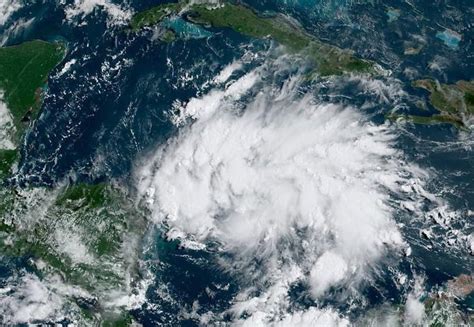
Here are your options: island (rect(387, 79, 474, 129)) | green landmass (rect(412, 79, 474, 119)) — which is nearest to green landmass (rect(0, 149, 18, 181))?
island (rect(387, 79, 474, 129))

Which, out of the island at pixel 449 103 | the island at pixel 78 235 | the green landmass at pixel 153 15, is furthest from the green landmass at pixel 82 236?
the island at pixel 449 103

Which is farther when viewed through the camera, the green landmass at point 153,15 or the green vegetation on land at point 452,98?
the green landmass at point 153,15

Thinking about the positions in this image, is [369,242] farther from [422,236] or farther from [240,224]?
[240,224]

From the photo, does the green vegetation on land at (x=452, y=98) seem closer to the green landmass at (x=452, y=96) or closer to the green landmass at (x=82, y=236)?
the green landmass at (x=452, y=96)

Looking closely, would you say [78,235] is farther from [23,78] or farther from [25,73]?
[25,73]

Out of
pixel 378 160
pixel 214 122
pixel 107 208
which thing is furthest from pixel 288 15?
pixel 107 208

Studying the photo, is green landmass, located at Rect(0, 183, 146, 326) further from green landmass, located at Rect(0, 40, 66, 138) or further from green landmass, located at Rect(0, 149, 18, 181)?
green landmass, located at Rect(0, 40, 66, 138)

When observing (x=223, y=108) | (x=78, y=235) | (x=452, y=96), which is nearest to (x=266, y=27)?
(x=223, y=108)
